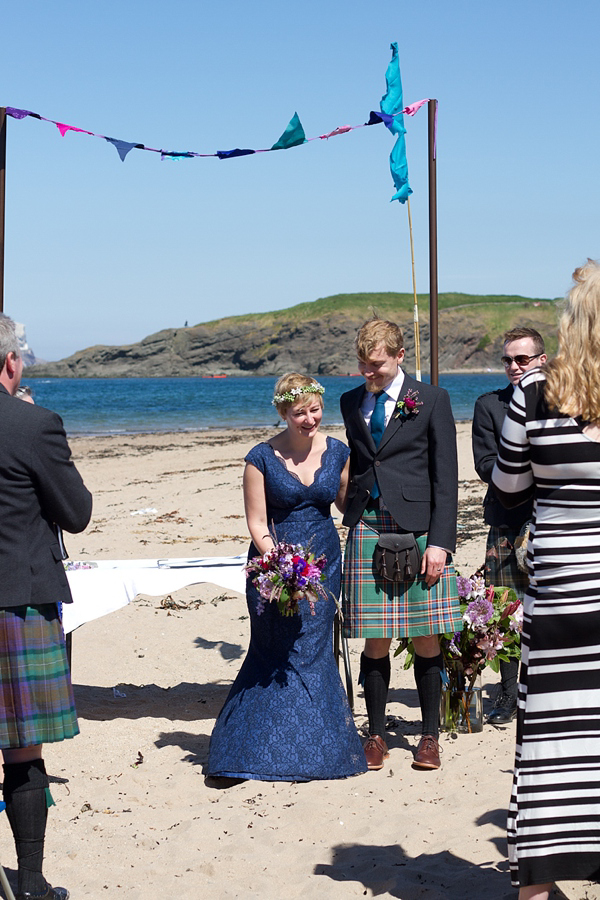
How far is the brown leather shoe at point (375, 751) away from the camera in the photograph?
474 centimetres

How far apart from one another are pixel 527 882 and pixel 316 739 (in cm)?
202

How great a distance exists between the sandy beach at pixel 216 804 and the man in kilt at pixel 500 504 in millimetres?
253

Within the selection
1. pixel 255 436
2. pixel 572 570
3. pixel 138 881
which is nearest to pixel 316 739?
pixel 138 881

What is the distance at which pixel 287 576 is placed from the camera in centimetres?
444

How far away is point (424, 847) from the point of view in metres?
3.80

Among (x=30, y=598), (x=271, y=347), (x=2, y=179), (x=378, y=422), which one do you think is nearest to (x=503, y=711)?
(x=378, y=422)

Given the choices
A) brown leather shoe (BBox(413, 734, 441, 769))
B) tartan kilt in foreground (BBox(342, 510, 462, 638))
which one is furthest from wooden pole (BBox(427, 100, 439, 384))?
brown leather shoe (BBox(413, 734, 441, 769))

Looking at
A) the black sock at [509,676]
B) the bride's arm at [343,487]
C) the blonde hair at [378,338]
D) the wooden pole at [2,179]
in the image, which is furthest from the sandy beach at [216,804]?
the wooden pole at [2,179]

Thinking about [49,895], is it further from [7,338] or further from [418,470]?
[418,470]

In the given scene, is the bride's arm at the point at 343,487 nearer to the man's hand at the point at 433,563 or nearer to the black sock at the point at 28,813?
the man's hand at the point at 433,563

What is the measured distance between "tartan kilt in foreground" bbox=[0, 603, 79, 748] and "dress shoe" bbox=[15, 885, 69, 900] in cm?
56

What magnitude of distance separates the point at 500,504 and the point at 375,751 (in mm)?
1427

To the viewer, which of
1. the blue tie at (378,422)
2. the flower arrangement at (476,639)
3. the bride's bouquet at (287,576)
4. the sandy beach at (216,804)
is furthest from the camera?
the flower arrangement at (476,639)

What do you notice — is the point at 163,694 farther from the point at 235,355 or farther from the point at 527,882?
the point at 235,355
